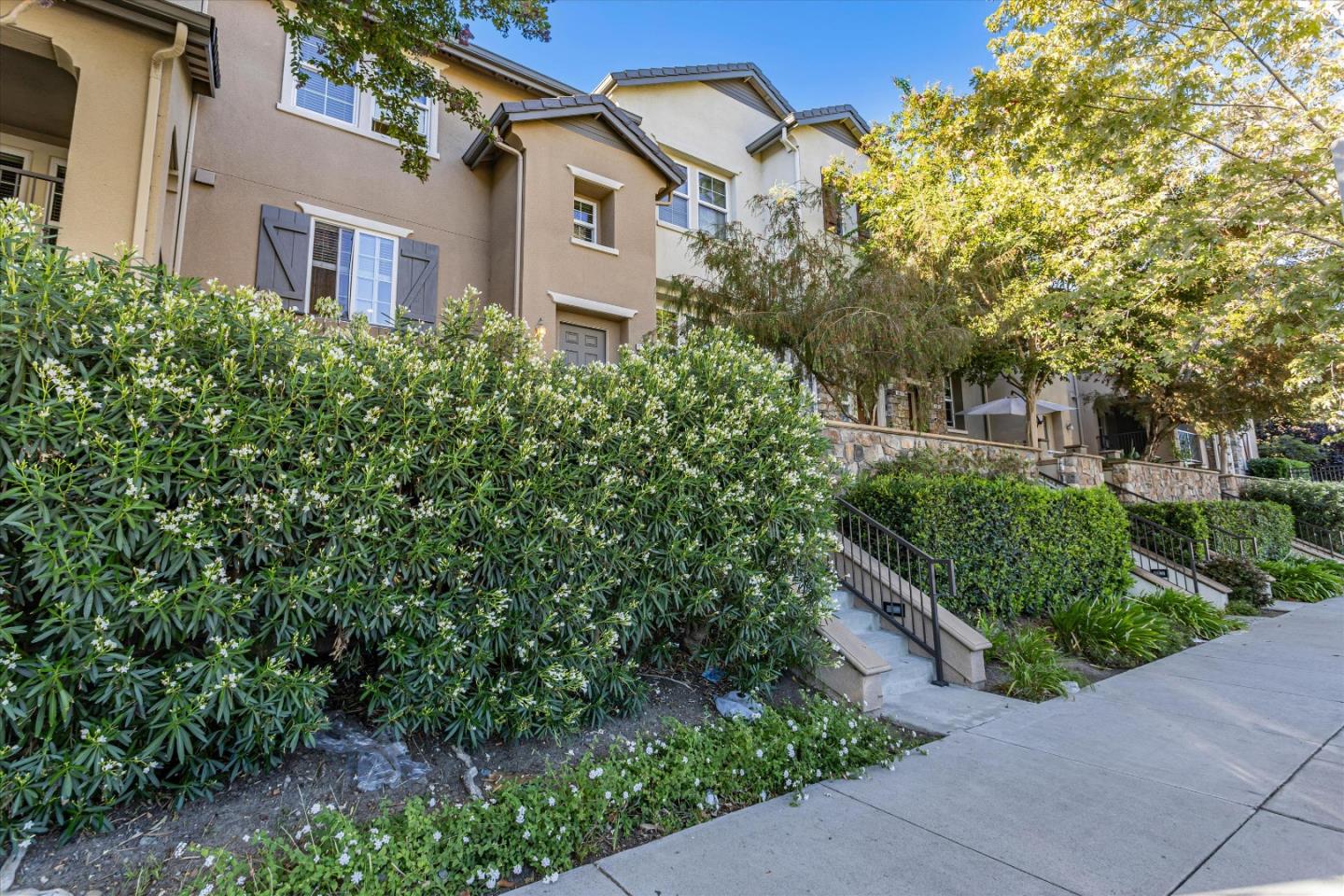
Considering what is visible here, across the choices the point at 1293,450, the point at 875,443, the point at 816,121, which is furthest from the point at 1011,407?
the point at 1293,450

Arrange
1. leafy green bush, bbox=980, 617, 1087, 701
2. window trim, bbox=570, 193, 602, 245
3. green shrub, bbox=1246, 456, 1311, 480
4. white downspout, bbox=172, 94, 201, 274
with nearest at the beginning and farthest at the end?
leafy green bush, bbox=980, 617, 1087, 701, white downspout, bbox=172, 94, 201, 274, window trim, bbox=570, 193, 602, 245, green shrub, bbox=1246, 456, 1311, 480

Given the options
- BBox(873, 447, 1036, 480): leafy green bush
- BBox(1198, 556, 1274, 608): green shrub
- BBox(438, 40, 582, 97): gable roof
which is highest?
BBox(438, 40, 582, 97): gable roof

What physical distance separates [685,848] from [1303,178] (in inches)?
434

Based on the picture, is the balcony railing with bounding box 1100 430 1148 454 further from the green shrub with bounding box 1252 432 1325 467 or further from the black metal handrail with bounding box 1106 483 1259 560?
the black metal handrail with bounding box 1106 483 1259 560

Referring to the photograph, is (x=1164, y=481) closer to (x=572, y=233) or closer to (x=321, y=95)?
(x=572, y=233)

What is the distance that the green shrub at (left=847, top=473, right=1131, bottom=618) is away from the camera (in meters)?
6.66

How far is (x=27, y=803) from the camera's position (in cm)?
244

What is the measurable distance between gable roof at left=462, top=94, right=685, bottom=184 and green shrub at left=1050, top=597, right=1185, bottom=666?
921cm

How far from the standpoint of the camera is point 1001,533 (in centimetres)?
708

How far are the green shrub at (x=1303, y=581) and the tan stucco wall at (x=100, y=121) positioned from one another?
1581 centimetres

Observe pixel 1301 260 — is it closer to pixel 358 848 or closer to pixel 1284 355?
pixel 1284 355

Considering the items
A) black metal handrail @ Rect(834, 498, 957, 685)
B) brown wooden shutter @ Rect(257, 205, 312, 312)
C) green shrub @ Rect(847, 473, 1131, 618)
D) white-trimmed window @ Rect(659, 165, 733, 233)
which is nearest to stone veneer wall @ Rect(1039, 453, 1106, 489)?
green shrub @ Rect(847, 473, 1131, 618)

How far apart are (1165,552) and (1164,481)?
6467 mm

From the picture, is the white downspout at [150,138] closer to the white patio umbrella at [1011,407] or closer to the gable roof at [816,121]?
the gable roof at [816,121]
